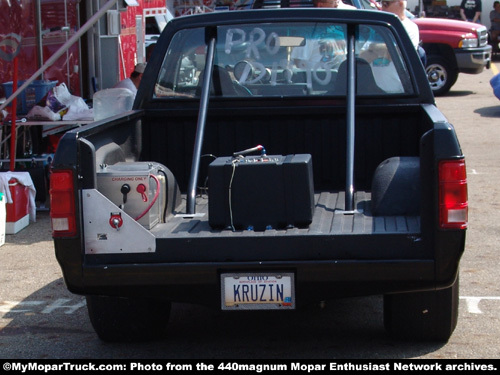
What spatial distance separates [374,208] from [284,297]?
703 millimetres

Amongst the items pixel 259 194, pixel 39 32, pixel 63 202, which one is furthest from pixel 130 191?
pixel 39 32

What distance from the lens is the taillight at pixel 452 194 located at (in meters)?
4.02

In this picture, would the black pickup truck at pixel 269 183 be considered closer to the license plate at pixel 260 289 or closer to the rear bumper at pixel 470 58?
the license plate at pixel 260 289

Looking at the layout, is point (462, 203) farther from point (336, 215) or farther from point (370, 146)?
point (370, 146)

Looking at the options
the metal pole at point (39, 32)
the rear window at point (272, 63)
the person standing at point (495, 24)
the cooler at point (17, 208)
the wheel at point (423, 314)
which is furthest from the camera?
the person standing at point (495, 24)

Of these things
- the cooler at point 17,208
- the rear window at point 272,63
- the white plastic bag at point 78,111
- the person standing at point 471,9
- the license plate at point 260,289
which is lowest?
the cooler at point 17,208

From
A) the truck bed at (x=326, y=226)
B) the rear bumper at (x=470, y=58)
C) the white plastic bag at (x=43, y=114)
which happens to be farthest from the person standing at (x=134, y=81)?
the rear bumper at (x=470, y=58)

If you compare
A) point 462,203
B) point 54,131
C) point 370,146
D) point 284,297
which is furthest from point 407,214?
point 54,131

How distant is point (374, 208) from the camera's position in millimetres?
4562

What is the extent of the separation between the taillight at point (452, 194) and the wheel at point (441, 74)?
1427 centimetres

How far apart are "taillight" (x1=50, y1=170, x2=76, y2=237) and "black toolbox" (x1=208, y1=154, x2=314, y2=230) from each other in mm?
663

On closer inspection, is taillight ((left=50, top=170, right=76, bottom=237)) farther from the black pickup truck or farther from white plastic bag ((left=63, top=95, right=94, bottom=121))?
white plastic bag ((left=63, top=95, right=94, bottom=121))

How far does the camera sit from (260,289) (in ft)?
13.9

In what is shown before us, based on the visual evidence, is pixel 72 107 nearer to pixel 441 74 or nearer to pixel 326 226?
pixel 326 226
